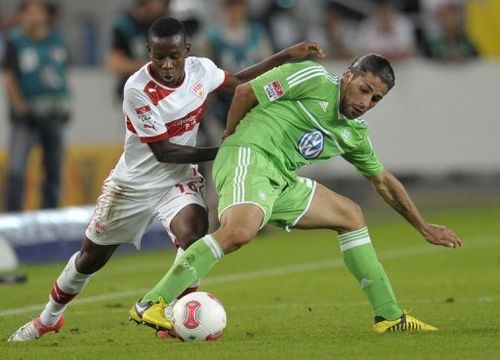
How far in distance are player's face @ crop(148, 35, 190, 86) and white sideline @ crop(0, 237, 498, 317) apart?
2.68 metres

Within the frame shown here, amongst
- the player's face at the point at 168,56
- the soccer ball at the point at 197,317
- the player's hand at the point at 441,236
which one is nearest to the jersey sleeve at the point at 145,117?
the player's face at the point at 168,56

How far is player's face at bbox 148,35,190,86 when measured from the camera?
880 centimetres

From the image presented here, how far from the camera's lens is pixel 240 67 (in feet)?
54.9

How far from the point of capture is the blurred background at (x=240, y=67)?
15.9 meters

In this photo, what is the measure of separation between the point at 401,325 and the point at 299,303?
2359 millimetres

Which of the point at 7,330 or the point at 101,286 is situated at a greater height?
the point at 7,330

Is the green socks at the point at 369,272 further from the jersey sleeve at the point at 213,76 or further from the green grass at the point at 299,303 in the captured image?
the jersey sleeve at the point at 213,76

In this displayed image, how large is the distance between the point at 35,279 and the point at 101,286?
0.98 meters

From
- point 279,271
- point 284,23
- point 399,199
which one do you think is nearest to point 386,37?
point 284,23

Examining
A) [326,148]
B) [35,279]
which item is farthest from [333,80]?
[35,279]

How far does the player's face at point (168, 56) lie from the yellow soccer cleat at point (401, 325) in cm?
205

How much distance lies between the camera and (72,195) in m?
17.5

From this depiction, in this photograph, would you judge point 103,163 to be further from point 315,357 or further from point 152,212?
point 315,357

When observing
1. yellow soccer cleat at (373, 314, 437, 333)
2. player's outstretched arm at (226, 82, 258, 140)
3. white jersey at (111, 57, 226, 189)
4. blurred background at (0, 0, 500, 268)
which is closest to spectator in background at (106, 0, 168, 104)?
blurred background at (0, 0, 500, 268)
